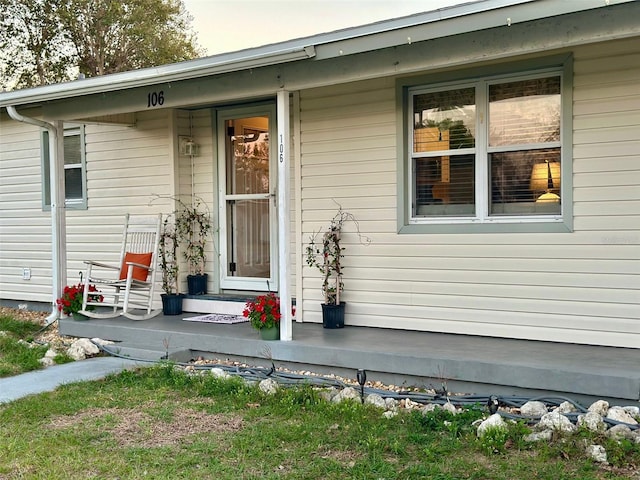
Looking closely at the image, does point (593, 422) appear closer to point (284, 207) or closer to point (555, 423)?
point (555, 423)

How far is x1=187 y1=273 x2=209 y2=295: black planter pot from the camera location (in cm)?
748

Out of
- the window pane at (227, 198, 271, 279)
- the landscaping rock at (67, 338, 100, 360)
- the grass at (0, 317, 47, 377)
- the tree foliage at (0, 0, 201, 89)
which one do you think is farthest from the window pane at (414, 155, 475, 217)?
the tree foliage at (0, 0, 201, 89)

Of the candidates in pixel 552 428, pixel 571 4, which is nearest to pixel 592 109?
pixel 571 4

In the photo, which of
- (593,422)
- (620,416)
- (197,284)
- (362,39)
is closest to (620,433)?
(593,422)

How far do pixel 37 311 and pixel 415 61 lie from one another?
6756 mm

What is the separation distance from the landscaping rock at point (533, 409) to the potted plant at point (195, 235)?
4268mm

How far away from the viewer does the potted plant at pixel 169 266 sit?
7.30 m

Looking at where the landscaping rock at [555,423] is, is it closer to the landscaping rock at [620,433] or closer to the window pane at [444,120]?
the landscaping rock at [620,433]

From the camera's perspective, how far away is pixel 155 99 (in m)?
6.41

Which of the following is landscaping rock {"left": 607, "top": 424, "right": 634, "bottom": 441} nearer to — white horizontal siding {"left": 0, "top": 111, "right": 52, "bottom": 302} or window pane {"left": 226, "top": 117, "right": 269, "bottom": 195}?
window pane {"left": 226, "top": 117, "right": 269, "bottom": 195}

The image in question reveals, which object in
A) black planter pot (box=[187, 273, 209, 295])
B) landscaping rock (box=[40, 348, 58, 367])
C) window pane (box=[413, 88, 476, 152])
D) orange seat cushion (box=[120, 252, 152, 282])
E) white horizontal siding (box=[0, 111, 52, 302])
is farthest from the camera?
white horizontal siding (box=[0, 111, 52, 302])

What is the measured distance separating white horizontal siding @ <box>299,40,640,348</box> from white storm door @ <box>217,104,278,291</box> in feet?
2.76

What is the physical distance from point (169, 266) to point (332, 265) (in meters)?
2.25

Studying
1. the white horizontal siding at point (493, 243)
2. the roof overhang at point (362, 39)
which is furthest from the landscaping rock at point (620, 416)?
the roof overhang at point (362, 39)
